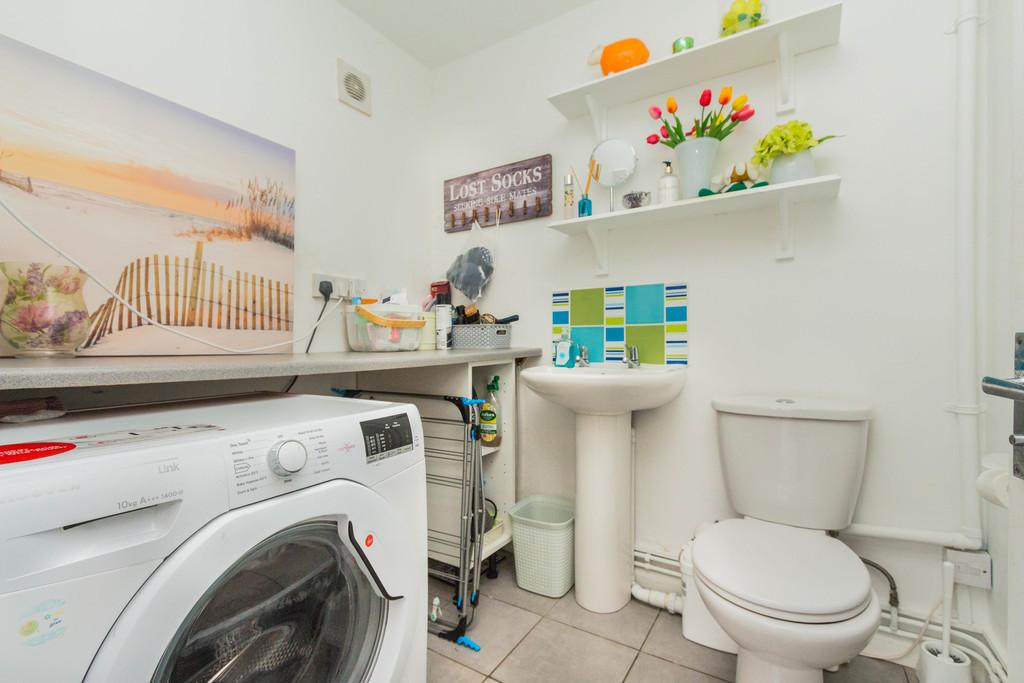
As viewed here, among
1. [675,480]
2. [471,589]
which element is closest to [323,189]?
[471,589]

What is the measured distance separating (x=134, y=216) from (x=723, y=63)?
189cm

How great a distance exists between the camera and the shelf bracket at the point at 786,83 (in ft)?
4.85

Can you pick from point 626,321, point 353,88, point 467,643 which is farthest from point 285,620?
point 353,88

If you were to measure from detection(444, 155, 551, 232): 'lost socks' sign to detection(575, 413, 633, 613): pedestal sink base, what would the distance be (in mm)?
971

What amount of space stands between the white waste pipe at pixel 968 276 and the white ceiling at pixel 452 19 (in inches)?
51.5

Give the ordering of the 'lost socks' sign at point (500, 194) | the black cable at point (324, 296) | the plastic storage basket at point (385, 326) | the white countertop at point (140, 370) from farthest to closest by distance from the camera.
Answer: the 'lost socks' sign at point (500, 194)
the black cable at point (324, 296)
the plastic storage basket at point (385, 326)
the white countertop at point (140, 370)

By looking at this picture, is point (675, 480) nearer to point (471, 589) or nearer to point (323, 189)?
point (471, 589)

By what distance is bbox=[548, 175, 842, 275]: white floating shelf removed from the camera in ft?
4.48

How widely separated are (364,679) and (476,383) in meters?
1.16

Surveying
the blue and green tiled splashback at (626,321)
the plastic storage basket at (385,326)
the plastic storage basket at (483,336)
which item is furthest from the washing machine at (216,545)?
the blue and green tiled splashback at (626,321)

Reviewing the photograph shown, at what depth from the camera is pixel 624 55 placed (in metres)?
1.69

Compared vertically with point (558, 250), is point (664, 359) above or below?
below

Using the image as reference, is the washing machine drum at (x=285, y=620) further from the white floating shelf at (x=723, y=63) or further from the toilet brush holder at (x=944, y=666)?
the white floating shelf at (x=723, y=63)

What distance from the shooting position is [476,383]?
1.94m
